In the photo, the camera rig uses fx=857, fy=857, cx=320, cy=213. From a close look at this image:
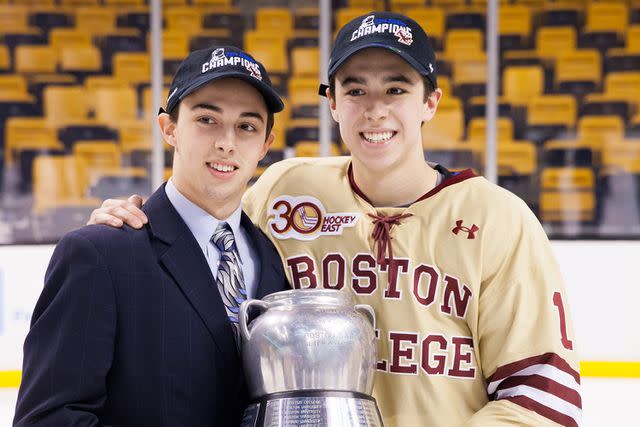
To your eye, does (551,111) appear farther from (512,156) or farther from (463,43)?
(463,43)

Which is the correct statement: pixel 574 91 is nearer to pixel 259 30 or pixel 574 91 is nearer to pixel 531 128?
pixel 531 128

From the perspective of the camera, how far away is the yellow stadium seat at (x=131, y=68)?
22.7 feet

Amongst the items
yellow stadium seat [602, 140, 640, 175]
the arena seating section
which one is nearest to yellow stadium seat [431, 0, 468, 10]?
the arena seating section

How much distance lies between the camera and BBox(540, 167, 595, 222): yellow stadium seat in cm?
649

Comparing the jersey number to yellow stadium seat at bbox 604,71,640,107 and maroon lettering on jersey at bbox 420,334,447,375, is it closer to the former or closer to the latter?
maroon lettering on jersey at bbox 420,334,447,375

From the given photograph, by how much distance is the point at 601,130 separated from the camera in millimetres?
6836

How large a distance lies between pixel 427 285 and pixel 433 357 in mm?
166

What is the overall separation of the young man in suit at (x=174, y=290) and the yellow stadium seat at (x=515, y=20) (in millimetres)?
5111

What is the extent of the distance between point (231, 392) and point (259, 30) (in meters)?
5.65

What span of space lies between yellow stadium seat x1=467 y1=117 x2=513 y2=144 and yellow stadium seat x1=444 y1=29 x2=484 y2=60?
539mm

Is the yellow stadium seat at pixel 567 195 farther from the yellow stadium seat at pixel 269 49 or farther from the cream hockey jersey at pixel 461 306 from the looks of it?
the cream hockey jersey at pixel 461 306

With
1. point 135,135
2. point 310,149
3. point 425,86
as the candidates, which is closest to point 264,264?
point 425,86

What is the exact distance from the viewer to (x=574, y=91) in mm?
7031

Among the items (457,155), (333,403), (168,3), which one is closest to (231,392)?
(333,403)
